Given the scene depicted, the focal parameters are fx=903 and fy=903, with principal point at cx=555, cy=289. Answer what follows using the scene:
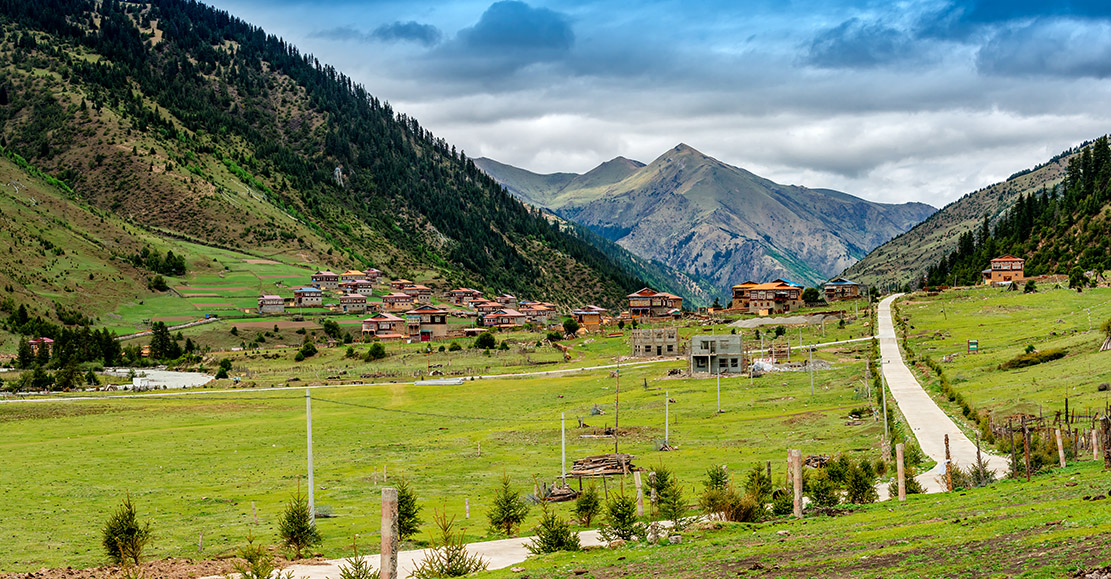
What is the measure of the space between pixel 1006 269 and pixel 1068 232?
15415 mm

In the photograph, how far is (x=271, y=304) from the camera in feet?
624

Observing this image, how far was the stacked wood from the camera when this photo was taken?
176 feet

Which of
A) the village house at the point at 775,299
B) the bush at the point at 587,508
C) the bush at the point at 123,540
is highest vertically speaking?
the village house at the point at 775,299

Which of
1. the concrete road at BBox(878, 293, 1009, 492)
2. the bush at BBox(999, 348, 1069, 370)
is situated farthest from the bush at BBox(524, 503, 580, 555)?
the bush at BBox(999, 348, 1069, 370)

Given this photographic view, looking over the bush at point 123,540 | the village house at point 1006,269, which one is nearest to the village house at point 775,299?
the village house at point 1006,269

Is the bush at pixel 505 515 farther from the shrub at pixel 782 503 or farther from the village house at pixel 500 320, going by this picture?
the village house at pixel 500 320

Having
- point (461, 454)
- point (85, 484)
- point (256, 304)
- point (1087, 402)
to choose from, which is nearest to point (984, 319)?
point (1087, 402)

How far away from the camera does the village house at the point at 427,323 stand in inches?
7057

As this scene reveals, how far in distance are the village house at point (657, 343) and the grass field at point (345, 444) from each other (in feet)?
85.6

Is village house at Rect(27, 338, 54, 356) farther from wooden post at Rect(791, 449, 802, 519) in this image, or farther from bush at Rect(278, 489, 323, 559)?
wooden post at Rect(791, 449, 802, 519)

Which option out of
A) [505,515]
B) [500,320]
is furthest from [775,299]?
[505,515]

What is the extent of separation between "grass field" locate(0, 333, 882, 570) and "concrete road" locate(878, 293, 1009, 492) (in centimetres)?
336

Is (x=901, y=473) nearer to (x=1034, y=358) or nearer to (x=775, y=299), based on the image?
(x=1034, y=358)

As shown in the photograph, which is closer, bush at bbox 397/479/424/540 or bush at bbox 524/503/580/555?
bush at bbox 524/503/580/555
